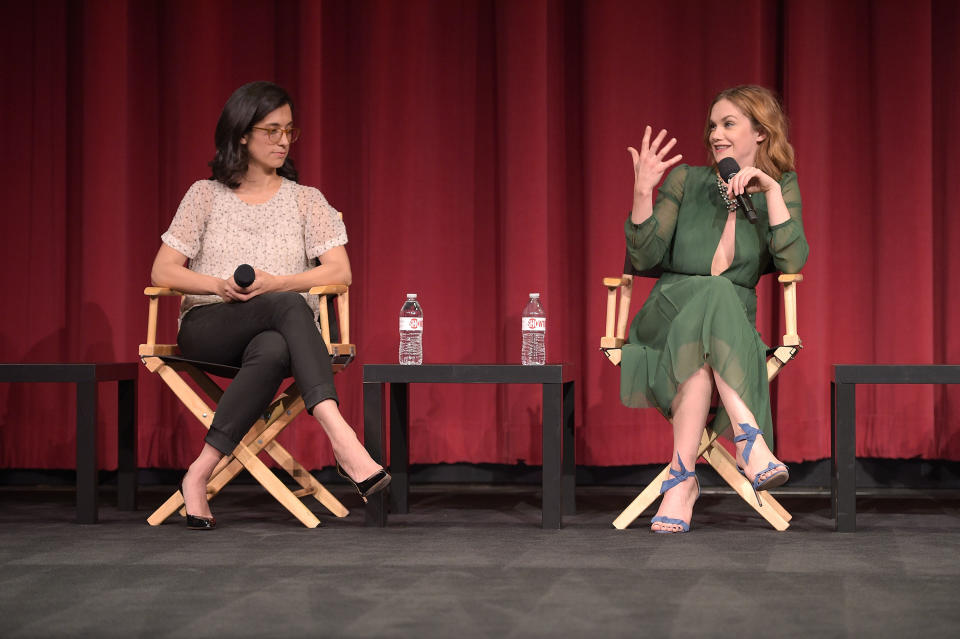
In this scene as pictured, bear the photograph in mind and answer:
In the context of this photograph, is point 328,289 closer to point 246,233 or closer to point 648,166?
point 246,233

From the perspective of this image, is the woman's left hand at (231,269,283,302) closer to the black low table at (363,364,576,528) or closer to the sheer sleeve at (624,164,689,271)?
the black low table at (363,364,576,528)

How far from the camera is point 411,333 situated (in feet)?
11.8

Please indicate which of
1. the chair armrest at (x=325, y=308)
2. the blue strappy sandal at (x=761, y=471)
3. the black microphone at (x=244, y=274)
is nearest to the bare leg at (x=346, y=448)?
the chair armrest at (x=325, y=308)

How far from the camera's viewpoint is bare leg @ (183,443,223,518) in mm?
2717

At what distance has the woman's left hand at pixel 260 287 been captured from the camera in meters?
2.81

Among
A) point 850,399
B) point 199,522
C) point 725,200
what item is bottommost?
point 199,522

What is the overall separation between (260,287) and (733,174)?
1.29 m

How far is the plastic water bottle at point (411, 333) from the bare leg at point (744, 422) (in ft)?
3.72

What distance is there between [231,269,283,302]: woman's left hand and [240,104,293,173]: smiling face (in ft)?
1.26

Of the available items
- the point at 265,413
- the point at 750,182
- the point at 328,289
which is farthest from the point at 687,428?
the point at 265,413

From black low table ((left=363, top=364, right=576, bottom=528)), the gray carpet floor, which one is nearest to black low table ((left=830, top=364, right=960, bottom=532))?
the gray carpet floor

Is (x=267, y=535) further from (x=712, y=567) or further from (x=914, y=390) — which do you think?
(x=914, y=390)

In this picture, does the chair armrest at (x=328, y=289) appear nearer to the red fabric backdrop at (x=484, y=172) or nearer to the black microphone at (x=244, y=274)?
the black microphone at (x=244, y=274)

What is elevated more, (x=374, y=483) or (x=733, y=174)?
(x=733, y=174)
